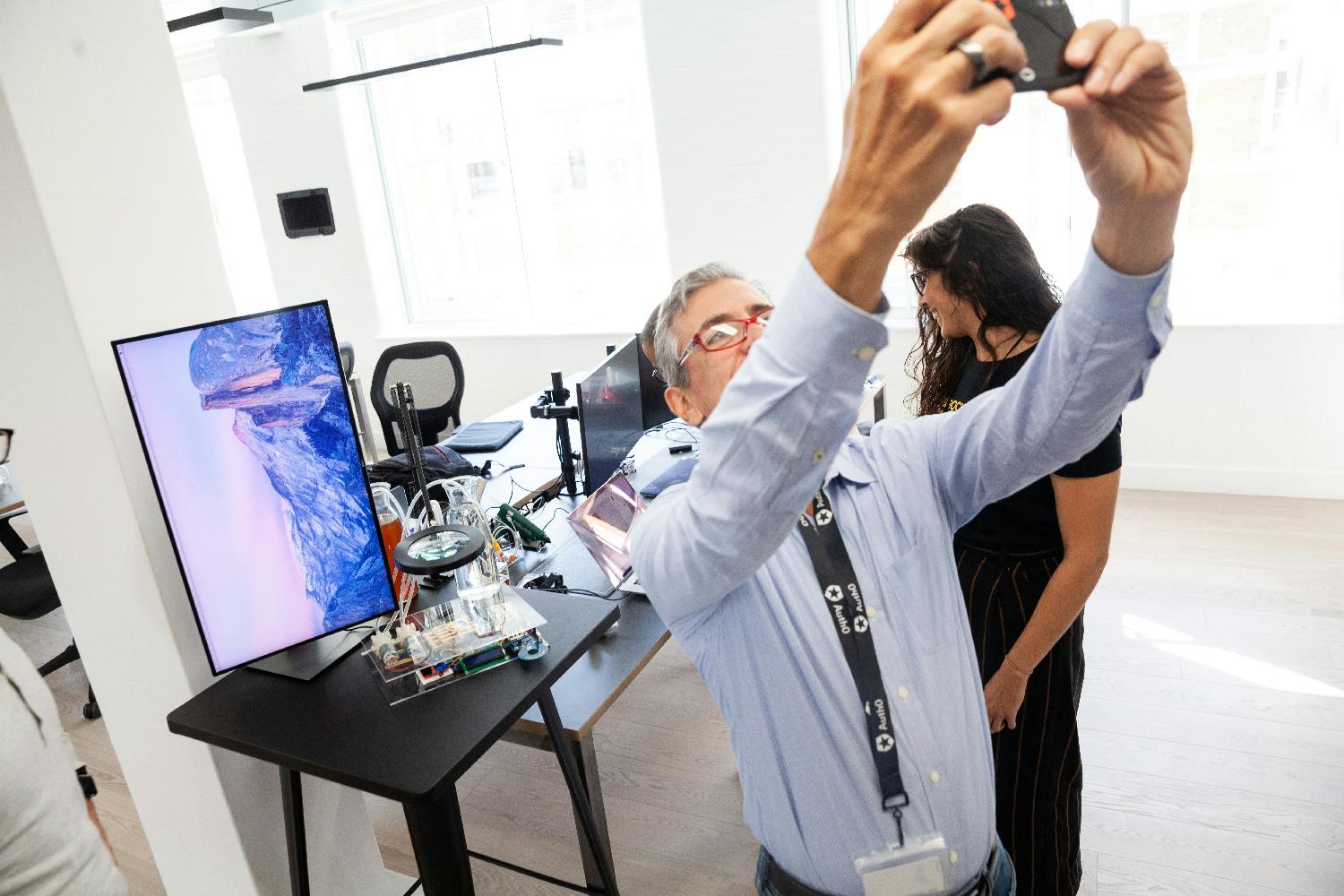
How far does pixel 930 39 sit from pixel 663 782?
8.44 ft

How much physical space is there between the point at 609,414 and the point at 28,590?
2.44m

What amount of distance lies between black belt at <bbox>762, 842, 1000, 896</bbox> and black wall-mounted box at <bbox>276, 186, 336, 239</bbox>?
5.79m

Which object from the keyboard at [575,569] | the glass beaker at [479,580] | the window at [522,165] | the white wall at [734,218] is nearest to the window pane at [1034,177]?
the white wall at [734,218]

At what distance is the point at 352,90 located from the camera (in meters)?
5.94

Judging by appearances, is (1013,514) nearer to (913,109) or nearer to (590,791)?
(590,791)

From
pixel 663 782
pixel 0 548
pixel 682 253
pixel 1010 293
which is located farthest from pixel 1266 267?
pixel 0 548

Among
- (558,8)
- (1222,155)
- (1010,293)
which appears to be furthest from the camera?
(558,8)

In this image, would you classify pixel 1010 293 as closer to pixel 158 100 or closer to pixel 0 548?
pixel 158 100

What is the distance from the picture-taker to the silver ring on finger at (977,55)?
0.46m

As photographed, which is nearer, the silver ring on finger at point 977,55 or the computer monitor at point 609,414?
the silver ring on finger at point 977,55

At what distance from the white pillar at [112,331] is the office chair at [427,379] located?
2.52 meters

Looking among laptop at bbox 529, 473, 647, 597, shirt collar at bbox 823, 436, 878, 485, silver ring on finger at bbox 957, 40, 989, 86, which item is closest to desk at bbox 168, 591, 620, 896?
laptop at bbox 529, 473, 647, 597

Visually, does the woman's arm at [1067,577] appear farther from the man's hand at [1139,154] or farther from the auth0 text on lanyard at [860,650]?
the man's hand at [1139,154]

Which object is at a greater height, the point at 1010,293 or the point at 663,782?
the point at 1010,293
